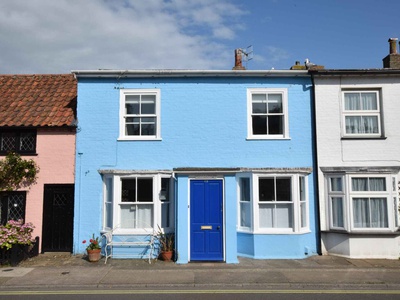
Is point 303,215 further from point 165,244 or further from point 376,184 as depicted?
point 165,244

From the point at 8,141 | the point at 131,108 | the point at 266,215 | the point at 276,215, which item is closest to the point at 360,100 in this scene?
the point at 276,215

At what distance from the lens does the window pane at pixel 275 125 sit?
12.9 m

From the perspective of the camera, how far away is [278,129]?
1292 cm

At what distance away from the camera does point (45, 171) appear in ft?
41.3

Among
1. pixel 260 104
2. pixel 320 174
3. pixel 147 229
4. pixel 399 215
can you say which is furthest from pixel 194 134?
pixel 399 215

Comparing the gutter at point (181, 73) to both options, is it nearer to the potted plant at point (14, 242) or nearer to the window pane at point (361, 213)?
the window pane at point (361, 213)

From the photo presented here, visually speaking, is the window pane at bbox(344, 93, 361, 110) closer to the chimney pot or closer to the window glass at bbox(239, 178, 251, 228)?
the chimney pot

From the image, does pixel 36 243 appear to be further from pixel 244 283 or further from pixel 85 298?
pixel 244 283

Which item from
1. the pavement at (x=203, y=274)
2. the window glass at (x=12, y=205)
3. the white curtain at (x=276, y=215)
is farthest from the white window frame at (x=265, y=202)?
the window glass at (x=12, y=205)

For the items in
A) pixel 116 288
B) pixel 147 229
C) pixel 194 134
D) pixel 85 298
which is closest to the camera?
pixel 85 298

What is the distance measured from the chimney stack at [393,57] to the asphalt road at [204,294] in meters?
9.22

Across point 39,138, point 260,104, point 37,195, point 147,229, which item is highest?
point 260,104

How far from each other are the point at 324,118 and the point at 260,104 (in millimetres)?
2266

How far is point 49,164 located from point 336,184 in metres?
9.82
